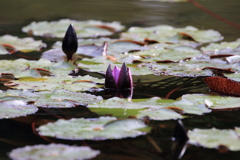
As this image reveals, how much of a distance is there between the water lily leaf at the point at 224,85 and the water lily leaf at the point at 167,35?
108 centimetres

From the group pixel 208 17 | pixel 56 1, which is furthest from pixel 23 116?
pixel 56 1

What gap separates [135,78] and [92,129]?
77 cm

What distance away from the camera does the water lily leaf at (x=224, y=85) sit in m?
1.45

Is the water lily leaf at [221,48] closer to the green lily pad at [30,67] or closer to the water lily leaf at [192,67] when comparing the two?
the water lily leaf at [192,67]

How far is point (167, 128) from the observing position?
1.13 m

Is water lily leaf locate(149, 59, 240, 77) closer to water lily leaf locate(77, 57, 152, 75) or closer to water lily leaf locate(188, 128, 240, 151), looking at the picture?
water lily leaf locate(77, 57, 152, 75)

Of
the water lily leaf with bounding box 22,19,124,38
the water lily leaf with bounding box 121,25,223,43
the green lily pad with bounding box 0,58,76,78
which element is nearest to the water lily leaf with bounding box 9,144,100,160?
the green lily pad with bounding box 0,58,76,78

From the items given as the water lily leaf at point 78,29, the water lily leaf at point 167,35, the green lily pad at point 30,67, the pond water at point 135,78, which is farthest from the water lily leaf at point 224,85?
the water lily leaf at point 78,29

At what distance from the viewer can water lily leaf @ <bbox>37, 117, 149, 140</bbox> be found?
3.29 feet

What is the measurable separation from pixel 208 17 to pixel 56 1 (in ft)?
6.70

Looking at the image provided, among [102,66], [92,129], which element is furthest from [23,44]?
[92,129]

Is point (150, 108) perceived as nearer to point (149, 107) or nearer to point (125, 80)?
point (149, 107)

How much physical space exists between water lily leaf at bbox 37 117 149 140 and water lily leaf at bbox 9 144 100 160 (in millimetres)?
82

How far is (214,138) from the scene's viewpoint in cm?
99
